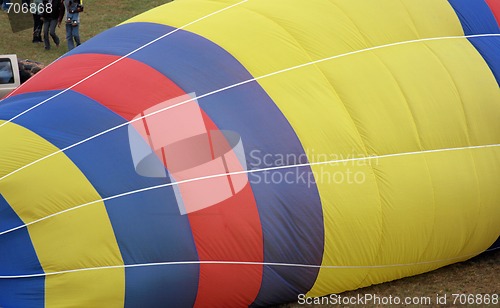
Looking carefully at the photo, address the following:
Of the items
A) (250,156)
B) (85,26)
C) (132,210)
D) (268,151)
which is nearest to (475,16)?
(268,151)

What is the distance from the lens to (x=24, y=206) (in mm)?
5934

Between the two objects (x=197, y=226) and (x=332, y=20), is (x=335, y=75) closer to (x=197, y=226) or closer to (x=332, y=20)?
(x=332, y=20)

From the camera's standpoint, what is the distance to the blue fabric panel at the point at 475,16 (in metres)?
7.80

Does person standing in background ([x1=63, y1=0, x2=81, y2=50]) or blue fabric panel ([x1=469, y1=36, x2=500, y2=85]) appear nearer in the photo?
blue fabric panel ([x1=469, y1=36, x2=500, y2=85])

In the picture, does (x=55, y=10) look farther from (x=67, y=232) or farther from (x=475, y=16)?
(x=67, y=232)

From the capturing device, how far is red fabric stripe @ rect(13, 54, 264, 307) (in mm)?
6188

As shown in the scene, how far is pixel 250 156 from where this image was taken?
6430 mm

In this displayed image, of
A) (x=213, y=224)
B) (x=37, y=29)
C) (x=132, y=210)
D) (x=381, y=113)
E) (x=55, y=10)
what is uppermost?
(x=381, y=113)

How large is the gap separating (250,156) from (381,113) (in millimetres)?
1146

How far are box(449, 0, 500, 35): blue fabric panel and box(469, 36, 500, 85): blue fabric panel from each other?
0.28 feet

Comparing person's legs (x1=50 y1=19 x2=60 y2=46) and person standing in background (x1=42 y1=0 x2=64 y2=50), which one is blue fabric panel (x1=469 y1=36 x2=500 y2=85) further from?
person's legs (x1=50 y1=19 x2=60 y2=46)

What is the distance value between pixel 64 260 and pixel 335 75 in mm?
2450

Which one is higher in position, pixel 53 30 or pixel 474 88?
pixel 474 88

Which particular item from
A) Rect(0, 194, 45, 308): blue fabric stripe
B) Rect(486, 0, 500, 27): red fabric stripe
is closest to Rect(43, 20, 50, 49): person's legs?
Rect(486, 0, 500, 27): red fabric stripe
